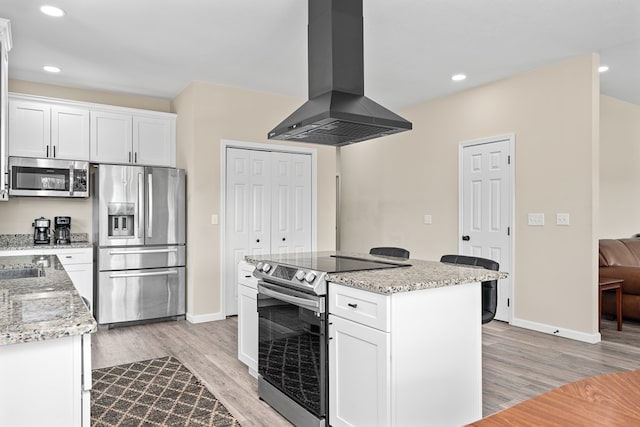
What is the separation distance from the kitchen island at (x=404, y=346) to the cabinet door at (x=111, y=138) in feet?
11.7

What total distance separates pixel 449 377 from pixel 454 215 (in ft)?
11.0

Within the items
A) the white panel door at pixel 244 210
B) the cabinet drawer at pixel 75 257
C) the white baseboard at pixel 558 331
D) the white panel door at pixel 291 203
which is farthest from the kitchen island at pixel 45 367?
the white baseboard at pixel 558 331

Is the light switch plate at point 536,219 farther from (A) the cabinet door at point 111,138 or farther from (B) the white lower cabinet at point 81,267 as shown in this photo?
(B) the white lower cabinet at point 81,267

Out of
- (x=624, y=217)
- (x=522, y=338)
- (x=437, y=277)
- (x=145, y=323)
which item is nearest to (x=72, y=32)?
(x=145, y=323)

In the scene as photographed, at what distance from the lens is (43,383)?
1256 mm

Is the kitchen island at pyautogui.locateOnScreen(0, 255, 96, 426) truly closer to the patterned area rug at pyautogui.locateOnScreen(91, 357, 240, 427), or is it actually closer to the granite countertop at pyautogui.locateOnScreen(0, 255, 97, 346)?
A: the granite countertop at pyautogui.locateOnScreen(0, 255, 97, 346)

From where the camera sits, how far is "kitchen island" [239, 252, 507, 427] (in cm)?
192

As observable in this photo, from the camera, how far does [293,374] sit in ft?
8.02

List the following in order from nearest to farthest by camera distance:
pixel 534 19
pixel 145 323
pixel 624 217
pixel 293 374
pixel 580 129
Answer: pixel 293 374, pixel 534 19, pixel 580 129, pixel 145 323, pixel 624 217

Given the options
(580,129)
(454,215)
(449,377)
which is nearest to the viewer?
(449,377)

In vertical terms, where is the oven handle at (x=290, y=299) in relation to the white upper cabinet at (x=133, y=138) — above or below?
below

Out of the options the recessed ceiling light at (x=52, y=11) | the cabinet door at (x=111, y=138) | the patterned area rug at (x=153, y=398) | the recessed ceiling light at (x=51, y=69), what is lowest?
the patterned area rug at (x=153, y=398)

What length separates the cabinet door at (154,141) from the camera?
198 inches

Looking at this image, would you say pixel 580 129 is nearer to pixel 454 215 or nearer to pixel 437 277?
pixel 454 215
